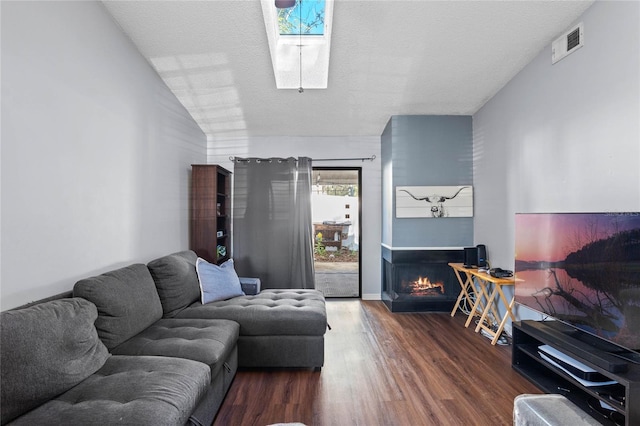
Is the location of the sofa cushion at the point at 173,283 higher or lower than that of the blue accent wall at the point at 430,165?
lower

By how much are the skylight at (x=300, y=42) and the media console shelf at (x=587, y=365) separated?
2.83m

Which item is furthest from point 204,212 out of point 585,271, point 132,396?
point 585,271

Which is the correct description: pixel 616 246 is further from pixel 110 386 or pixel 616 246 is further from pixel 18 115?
pixel 18 115

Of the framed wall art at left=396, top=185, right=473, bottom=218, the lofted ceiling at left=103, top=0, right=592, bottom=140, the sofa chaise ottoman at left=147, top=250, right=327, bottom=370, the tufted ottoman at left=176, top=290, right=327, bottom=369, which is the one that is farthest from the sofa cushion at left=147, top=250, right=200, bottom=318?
the framed wall art at left=396, top=185, right=473, bottom=218

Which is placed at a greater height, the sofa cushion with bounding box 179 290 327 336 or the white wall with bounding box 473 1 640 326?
the white wall with bounding box 473 1 640 326

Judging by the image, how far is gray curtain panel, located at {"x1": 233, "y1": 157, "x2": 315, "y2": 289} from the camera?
405 cm

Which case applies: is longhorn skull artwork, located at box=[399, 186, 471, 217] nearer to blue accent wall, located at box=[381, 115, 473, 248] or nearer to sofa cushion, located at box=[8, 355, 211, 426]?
blue accent wall, located at box=[381, 115, 473, 248]

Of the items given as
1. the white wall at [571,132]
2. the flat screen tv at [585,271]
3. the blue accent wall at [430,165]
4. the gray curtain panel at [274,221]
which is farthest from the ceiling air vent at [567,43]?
the gray curtain panel at [274,221]


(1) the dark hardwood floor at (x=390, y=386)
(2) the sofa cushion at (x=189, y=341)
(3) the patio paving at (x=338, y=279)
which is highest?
(2) the sofa cushion at (x=189, y=341)

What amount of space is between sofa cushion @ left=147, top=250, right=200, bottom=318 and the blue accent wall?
2504 millimetres

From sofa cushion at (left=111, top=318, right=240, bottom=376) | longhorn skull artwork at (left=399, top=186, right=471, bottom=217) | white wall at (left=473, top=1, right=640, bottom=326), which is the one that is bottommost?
sofa cushion at (left=111, top=318, right=240, bottom=376)

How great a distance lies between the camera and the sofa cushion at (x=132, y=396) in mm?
1182

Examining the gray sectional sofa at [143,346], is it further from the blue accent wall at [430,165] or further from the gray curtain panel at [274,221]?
the blue accent wall at [430,165]

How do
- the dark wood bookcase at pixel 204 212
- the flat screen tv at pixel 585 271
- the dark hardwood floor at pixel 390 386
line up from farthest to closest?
the dark wood bookcase at pixel 204 212 → the dark hardwood floor at pixel 390 386 → the flat screen tv at pixel 585 271
